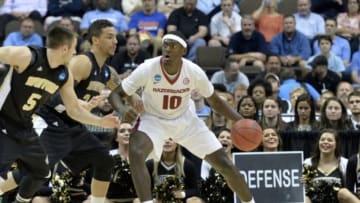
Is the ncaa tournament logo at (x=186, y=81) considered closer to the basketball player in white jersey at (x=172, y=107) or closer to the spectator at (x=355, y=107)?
the basketball player in white jersey at (x=172, y=107)

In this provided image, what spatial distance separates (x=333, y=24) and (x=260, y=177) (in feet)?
20.3

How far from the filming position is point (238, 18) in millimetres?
16688

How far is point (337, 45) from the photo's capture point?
16.2m

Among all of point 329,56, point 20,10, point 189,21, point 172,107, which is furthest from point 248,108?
point 20,10

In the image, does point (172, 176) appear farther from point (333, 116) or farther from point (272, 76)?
point (272, 76)

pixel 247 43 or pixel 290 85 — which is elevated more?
pixel 247 43

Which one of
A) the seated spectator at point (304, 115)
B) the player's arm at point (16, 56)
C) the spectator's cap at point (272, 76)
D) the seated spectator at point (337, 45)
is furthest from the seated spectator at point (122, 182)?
the seated spectator at point (337, 45)

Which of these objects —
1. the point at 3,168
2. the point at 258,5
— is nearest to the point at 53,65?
the point at 3,168

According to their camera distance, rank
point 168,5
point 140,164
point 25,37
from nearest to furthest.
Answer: point 140,164
point 25,37
point 168,5

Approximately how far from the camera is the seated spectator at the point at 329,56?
50.8 ft

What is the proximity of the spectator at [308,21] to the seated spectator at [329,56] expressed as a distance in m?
1.08

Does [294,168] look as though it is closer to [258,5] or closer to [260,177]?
[260,177]

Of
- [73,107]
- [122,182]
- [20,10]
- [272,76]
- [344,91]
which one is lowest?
[122,182]

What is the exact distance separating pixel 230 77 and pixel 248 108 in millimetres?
2611
